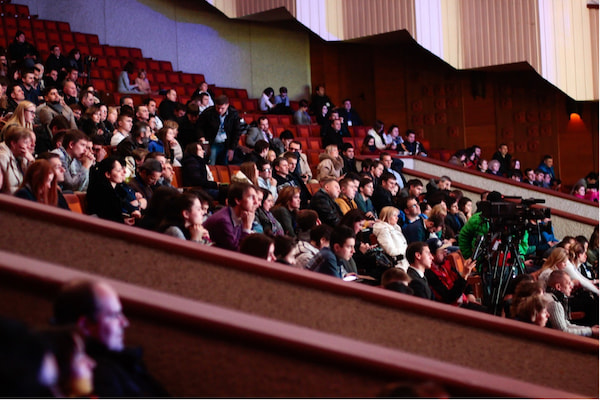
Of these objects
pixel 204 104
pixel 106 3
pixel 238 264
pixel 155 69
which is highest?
pixel 106 3

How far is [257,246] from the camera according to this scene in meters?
2.83

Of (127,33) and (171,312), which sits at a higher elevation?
(127,33)

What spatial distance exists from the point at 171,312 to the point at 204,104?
518 centimetres

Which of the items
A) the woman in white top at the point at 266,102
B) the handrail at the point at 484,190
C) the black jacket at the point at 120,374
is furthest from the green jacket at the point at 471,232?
the woman in white top at the point at 266,102

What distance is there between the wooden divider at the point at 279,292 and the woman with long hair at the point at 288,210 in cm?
203

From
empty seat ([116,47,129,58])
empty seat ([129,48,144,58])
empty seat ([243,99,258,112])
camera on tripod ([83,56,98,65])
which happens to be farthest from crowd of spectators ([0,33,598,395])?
empty seat ([243,99,258,112])

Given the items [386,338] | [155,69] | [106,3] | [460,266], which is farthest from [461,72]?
[386,338]

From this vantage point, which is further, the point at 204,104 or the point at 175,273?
the point at 204,104

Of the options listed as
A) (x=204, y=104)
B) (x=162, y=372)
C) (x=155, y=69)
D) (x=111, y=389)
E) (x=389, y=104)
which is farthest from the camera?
(x=389, y=104)

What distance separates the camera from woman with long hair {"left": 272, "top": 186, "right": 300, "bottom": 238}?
436 cm

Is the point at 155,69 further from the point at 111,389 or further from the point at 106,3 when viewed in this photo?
the point at 111,389

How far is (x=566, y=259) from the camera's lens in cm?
434

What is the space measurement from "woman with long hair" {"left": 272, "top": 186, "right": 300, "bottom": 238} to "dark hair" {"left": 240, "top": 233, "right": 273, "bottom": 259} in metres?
1.43

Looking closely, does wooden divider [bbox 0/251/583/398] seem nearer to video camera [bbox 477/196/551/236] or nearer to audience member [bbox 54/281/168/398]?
audience member [bbox 54/281/168/398]
